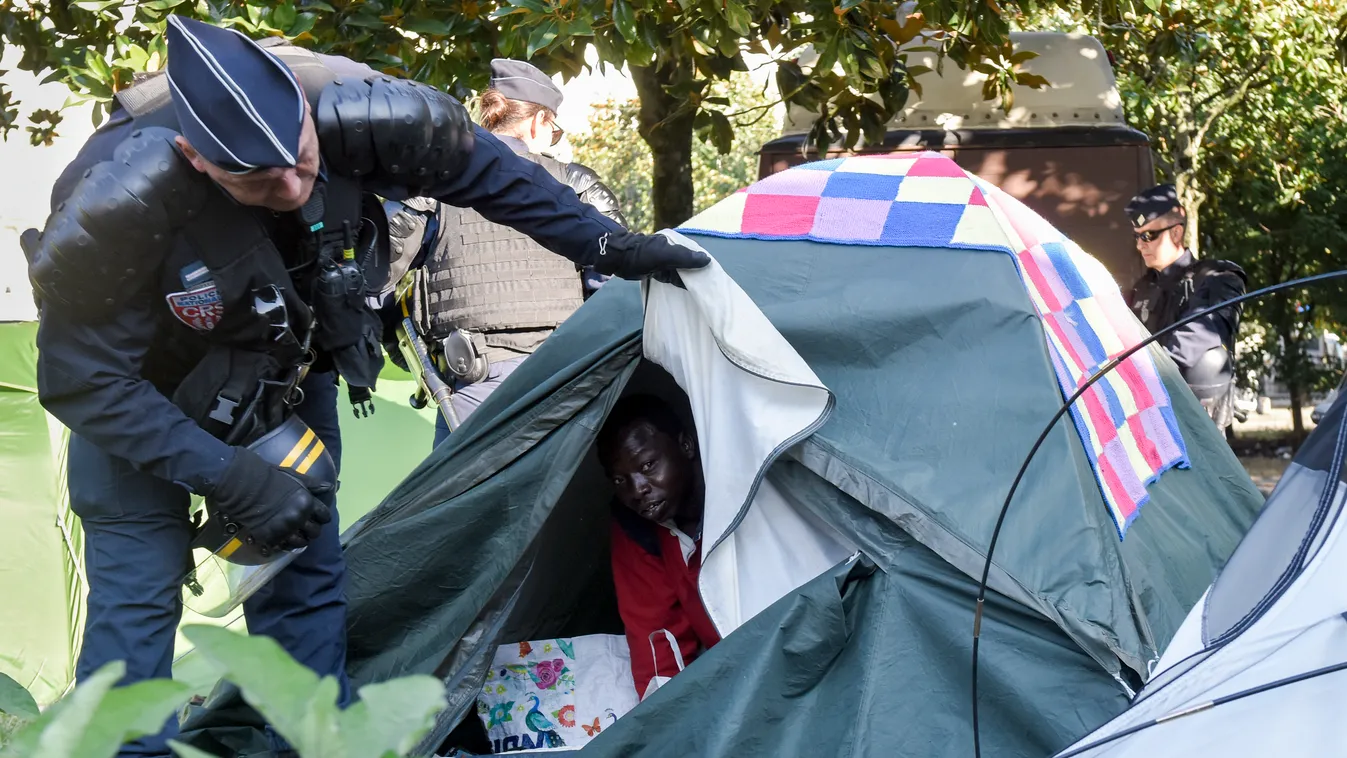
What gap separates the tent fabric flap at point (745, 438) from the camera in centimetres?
269

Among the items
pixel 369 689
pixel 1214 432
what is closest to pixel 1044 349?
pixel 1214 432

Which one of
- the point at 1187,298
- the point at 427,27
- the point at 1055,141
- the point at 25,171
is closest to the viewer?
the point at 427,27

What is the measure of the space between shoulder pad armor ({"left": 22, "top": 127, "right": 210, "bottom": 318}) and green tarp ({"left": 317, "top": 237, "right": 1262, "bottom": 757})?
0.89m

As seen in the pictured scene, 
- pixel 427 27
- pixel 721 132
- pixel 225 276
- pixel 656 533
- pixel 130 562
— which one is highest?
pixel 427 27

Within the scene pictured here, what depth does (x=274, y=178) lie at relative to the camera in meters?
2.35

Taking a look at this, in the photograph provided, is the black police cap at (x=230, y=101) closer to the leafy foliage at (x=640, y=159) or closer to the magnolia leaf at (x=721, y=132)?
the magnolia leaf at (x=721, y=132)

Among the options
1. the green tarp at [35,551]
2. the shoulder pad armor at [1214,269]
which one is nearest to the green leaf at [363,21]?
the green tarp at [35,551]

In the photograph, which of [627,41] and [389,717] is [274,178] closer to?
[389,717]

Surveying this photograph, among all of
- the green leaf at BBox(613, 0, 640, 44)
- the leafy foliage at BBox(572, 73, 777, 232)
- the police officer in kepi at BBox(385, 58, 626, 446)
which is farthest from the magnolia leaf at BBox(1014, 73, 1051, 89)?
the leafy foliage at BBox(572, 73, 777, 232)

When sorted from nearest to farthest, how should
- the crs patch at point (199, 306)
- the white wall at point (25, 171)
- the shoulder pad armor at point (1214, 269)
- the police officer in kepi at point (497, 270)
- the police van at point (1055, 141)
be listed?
1. the crs patch at point (199, 306)
2. the police officer in kepi at point (497, 270)
3. the shoulder pad armor at point (1214, 269)
4. the police van at point (1055, 141)
5. the white wall at point (25, 171)

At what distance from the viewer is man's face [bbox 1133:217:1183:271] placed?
5.23 meters

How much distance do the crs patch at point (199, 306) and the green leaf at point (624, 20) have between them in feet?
7.14

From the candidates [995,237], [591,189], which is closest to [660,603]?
[995,237]

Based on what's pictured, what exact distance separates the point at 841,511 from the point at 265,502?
111cm
